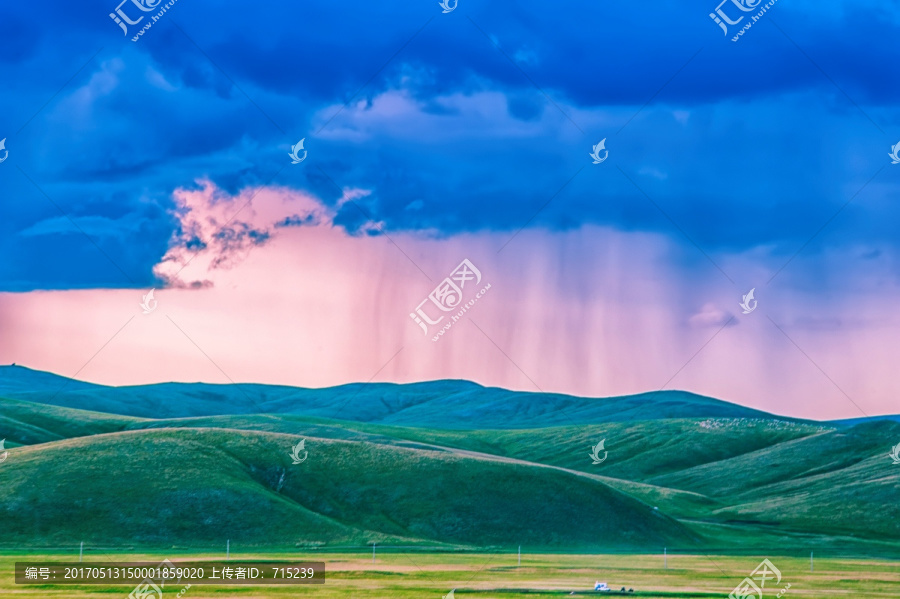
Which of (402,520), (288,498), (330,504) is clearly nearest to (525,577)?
(402,520)

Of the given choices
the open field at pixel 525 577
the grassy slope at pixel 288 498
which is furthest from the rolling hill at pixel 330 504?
the open field at pixel 525 577

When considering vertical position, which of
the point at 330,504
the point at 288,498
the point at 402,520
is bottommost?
the point at 402,520

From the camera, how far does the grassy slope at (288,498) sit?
120750 mm

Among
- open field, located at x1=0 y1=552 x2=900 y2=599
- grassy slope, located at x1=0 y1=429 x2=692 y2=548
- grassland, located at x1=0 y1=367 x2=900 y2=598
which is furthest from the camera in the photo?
grassy slope, located at x1=0 y1=429 x2=692 y2=548

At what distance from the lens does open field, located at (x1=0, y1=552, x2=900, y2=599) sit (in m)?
69.3

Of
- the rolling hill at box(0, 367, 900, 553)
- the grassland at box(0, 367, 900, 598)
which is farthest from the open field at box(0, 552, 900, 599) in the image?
the rolling hill at box(0, 367, 900, 553)

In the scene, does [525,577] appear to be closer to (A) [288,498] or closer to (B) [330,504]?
(B) [330,504]

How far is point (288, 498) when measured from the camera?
141 m

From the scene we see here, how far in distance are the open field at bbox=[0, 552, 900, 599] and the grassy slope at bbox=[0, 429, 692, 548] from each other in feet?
59.7

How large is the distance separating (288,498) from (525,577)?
216 feet

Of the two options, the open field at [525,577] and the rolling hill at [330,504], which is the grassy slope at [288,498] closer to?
the rolling hill at [330,504]

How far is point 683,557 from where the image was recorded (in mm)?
112125

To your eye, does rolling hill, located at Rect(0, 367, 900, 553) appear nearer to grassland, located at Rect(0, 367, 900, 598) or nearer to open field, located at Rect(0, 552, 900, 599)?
grassland, located at Rect(0, 367, 900, 598)

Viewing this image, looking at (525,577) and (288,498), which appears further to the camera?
(288,498)
